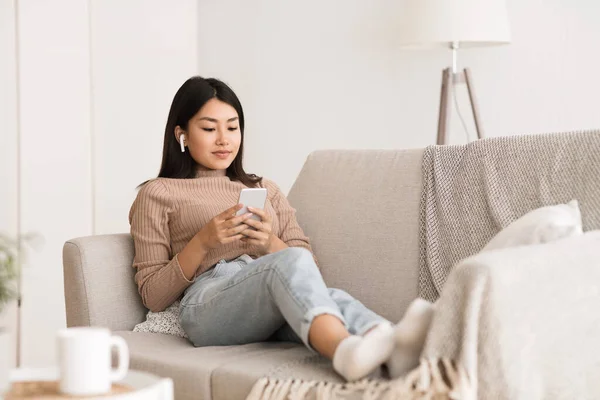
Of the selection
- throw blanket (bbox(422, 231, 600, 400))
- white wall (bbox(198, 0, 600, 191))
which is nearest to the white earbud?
throw blanket (bbox(422, 231, 600, 400))

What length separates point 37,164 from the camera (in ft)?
11.8

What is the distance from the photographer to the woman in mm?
1687

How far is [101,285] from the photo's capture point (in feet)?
7.44

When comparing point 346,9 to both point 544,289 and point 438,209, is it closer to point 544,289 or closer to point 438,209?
point 438,209

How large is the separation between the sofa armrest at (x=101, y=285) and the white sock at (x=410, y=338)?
2.94 ft

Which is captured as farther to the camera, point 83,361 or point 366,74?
point 366,74

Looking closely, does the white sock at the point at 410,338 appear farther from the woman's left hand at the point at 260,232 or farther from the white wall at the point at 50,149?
the white wall at the point at 50,149

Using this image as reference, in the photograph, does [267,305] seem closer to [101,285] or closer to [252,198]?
[252,198]

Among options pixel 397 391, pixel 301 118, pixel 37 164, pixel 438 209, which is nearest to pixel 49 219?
pixel 37 164

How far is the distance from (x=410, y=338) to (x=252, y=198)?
2.44 ft

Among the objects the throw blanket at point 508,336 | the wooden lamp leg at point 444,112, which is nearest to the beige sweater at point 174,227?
the throw blanket at point 508,336

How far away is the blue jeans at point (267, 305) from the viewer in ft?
6.02

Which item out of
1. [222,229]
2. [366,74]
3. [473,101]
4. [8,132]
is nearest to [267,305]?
[222,229]

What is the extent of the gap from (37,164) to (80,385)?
2473mm
